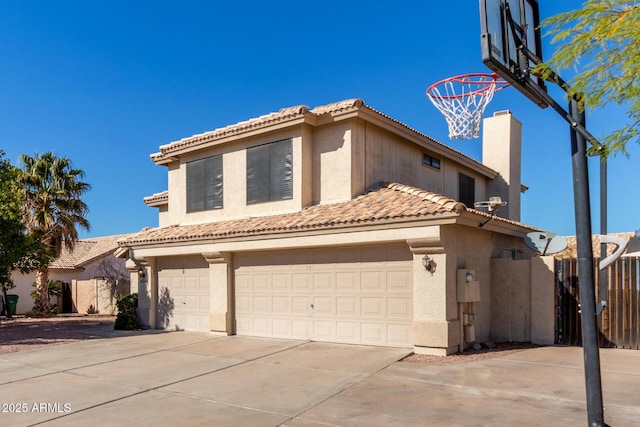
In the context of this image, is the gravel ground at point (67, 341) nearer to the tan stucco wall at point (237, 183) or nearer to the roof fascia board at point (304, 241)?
the roof fascia board at point (304, 241)

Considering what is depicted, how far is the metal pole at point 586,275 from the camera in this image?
5355mm

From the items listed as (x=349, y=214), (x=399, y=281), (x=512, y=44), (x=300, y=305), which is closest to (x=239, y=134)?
(x=349, y=214)

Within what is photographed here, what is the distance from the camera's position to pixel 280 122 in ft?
47.1

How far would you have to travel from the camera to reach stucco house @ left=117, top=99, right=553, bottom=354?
11.0 meters

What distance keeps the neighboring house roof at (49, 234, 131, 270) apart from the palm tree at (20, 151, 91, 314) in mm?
4007

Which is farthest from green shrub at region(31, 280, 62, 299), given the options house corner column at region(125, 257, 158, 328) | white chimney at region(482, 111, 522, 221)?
white chimney at region(482, 111, 522, 221)

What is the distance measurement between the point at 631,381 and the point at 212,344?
370 inches

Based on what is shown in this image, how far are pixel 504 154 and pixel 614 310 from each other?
10167 mm

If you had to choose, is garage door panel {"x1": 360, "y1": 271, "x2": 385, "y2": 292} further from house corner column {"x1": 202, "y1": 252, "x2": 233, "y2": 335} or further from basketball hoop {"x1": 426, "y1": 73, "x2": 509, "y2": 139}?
basketball hoop {"x1": 426, "y1": 73, "x2": 509, "y2": 139}

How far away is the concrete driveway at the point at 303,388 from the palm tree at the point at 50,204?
14.0 meters

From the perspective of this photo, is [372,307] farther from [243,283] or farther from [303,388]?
[243,283]

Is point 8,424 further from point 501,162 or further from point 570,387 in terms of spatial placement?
point 501,162

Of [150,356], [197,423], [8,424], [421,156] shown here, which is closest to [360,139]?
[421,156]

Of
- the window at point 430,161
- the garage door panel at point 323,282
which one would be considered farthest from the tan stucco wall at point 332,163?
the window at point 430,161
